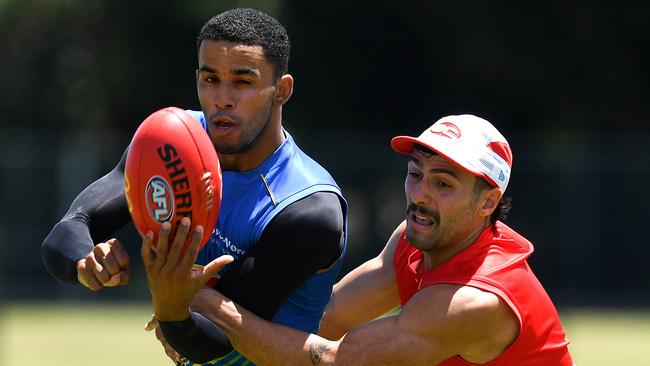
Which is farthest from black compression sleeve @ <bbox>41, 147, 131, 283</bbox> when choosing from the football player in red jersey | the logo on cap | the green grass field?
the green grass field

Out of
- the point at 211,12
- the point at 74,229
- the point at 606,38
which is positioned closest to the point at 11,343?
the point at 211,12

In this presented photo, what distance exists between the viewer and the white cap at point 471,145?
5.49m

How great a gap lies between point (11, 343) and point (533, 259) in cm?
882

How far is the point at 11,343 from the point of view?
1536 centimetres

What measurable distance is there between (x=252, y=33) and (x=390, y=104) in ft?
60.7

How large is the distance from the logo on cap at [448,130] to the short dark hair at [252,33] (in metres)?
0.76

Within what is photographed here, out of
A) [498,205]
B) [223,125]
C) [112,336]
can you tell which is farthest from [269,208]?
[112,336]

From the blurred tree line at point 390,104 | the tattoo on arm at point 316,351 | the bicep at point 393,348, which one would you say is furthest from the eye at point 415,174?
the blurred tree line at point 390,104

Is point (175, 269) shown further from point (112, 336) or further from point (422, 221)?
point (112, 336)

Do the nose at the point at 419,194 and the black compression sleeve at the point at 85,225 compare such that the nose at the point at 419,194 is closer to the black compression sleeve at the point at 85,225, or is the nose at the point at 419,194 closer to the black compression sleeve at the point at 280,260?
the black compression sleeve at the point at 280,260

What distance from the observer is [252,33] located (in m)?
5.15

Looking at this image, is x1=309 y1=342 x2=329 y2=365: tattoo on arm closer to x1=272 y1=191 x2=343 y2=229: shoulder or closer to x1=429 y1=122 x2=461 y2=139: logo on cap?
x1=272 y1=191 x2=343 y2=229: shoulder

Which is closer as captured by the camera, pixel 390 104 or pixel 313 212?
pixel 313 212

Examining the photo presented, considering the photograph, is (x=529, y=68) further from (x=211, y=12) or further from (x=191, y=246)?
(x=191, y=246)
